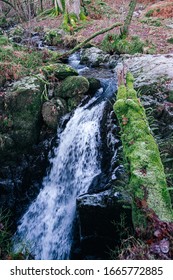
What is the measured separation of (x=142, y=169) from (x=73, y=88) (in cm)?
504

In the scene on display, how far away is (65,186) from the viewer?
679 centimetres

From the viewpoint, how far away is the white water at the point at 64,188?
19.8 ft

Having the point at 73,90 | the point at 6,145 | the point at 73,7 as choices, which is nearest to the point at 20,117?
the point at 6,145

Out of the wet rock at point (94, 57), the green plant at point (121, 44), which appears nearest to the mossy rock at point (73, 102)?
the wet rock at point (94, 57)

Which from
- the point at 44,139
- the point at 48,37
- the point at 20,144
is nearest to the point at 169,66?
the point at 44,139

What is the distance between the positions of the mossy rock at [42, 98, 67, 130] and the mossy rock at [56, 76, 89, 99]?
0.47 metres

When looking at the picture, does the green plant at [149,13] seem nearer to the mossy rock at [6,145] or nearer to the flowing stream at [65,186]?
the flowing stream at [65,186]

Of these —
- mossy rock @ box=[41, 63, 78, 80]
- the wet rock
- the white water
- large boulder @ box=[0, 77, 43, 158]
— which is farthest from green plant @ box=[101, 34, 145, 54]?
large boulder @ box=[0, 77, 43, 158]

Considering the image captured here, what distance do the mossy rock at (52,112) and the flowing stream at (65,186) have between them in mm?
386

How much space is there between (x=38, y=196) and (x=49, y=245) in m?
1.67

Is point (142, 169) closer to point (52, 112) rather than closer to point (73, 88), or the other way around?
point (52, 112)

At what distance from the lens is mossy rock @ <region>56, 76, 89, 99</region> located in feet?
26.5

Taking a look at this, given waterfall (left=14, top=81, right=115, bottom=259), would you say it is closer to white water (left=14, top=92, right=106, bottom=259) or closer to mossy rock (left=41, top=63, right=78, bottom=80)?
white water (left=14, top=92, right=106, bottom=259)

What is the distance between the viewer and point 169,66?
25.7 feet
